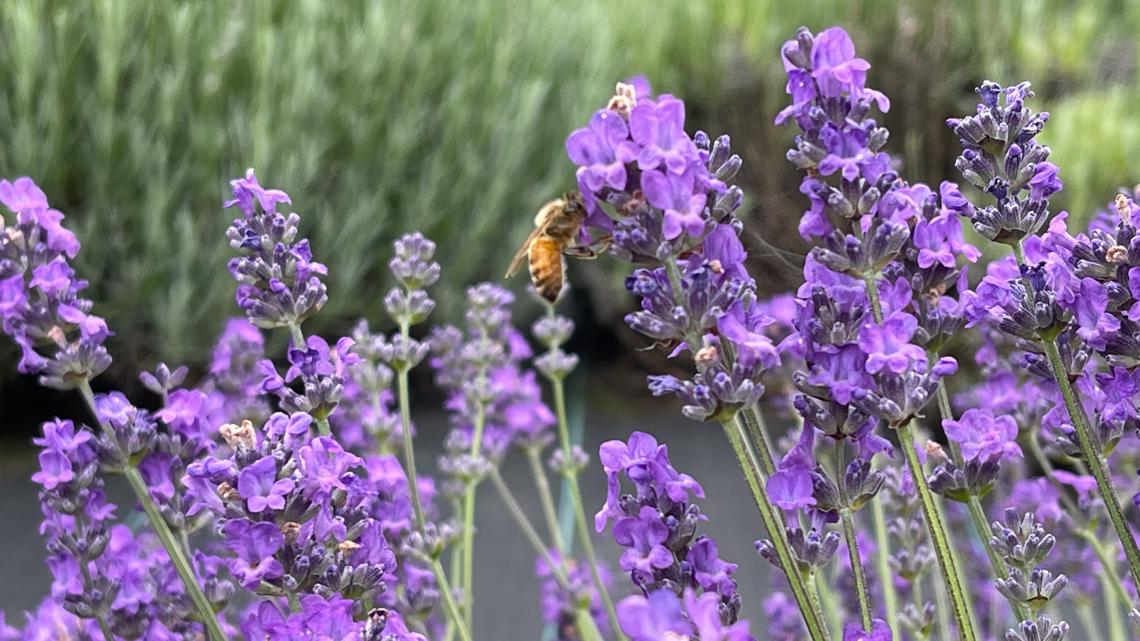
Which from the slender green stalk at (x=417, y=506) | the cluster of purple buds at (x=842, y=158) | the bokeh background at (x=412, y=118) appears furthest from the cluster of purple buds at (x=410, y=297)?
the bokeh background at (x=412, y=118)

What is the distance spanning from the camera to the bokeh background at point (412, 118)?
310cm

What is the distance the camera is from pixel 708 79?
4410 millimetres

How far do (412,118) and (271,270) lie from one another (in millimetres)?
2820

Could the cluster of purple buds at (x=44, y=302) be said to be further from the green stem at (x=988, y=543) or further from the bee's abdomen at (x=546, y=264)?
the green stem at (x=988, y=543)

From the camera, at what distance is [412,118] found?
3.57 metres

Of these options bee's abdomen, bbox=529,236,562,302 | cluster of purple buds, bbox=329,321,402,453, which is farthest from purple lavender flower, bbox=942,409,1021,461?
cluster of purple buds, bbox=329,321,402,453

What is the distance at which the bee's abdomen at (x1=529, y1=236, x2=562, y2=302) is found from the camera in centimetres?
134

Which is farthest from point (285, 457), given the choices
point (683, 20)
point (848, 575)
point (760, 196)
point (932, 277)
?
point (683, 20)

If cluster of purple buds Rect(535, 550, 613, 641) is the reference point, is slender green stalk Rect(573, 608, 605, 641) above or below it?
below

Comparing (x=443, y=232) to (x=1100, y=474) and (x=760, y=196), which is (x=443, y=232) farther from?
(x=1100, y=474)

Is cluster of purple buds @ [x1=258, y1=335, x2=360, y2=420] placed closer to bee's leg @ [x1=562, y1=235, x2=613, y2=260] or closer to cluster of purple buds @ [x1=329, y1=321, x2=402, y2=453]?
bee's leg @ [x1=562, y1=235, x2=613, y2=260]

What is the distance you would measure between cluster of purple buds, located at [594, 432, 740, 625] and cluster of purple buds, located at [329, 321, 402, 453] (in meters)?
0.63

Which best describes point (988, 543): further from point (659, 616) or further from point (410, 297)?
point (410, 297)

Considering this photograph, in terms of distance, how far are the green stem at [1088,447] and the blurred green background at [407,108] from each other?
5.24 feet
